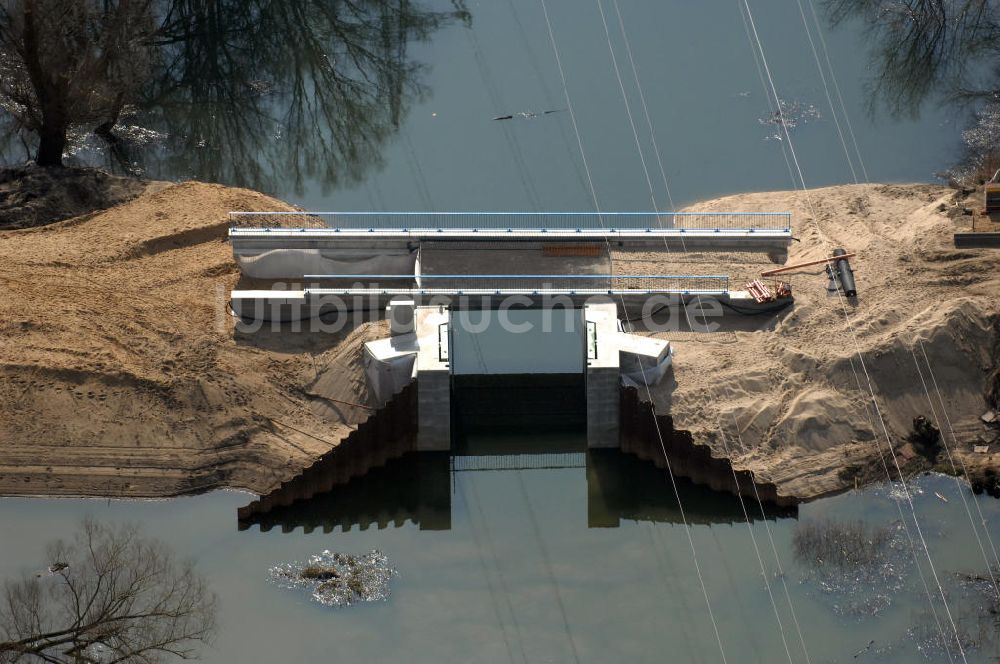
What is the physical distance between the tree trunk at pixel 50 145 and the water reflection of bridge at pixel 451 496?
57.9 feet

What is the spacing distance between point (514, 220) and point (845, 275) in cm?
1080

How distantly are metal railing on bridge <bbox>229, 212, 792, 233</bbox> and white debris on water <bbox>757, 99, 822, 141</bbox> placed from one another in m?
6.25

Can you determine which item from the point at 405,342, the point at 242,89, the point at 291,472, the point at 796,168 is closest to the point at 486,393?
the point at 405,342

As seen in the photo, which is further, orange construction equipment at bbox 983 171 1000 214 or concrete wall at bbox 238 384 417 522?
orange construction equipment at bbox 983 171 1000 214

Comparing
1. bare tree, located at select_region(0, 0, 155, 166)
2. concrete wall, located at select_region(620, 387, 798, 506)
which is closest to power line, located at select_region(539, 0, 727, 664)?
concrete wall, located at select_region(620, 387, 798, 506)

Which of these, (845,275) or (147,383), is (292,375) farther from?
(845,275)

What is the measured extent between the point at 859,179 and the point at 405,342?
17394 millimetres

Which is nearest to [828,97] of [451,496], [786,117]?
[786,117]

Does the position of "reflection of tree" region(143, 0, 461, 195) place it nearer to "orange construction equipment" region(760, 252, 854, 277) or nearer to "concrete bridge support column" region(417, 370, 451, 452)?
"concrete bridge support column" region(417, 370, 451, 452)

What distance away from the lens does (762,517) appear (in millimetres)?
49156

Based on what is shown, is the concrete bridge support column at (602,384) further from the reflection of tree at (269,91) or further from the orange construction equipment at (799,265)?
the reflection of tree at (269,91)

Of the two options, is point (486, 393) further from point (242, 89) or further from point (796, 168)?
point (242, 89)

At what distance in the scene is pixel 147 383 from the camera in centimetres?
5131

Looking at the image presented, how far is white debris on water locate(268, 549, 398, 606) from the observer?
4641cm
